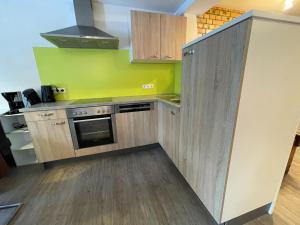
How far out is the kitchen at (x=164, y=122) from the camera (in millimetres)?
827

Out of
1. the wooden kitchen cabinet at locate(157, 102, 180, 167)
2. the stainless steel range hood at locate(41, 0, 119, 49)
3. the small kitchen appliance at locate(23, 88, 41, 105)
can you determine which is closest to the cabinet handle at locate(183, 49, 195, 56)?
the wooden kitchen cabinet at locate(157, 102, 180, 167)

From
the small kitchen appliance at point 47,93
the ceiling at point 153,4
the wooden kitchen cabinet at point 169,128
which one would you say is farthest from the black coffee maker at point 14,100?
the wooden kitchen cabinet at point 169,128

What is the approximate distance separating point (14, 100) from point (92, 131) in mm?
1288

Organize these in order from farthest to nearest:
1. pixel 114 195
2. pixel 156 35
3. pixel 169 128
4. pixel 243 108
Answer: pixel 156 35 < pixel 169 128 < pixel 114 195 < pixel 243 108

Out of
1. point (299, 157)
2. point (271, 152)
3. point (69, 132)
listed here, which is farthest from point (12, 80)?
point (299, 157)

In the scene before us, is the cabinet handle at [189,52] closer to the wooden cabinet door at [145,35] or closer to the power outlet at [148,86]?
the wooden cabinet door at [145,35]

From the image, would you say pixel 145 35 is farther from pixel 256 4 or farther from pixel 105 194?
→ pixel 105 194

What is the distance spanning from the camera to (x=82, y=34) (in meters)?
1.69

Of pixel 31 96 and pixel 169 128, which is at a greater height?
pixel 31 96

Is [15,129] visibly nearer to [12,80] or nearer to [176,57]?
[12,80]

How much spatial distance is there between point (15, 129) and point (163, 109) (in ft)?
7.52

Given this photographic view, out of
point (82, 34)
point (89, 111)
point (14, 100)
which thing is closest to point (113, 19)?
point (82, 34)

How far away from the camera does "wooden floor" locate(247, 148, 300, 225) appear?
1195 mm

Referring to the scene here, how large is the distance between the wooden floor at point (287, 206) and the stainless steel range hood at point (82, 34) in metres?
2.61
